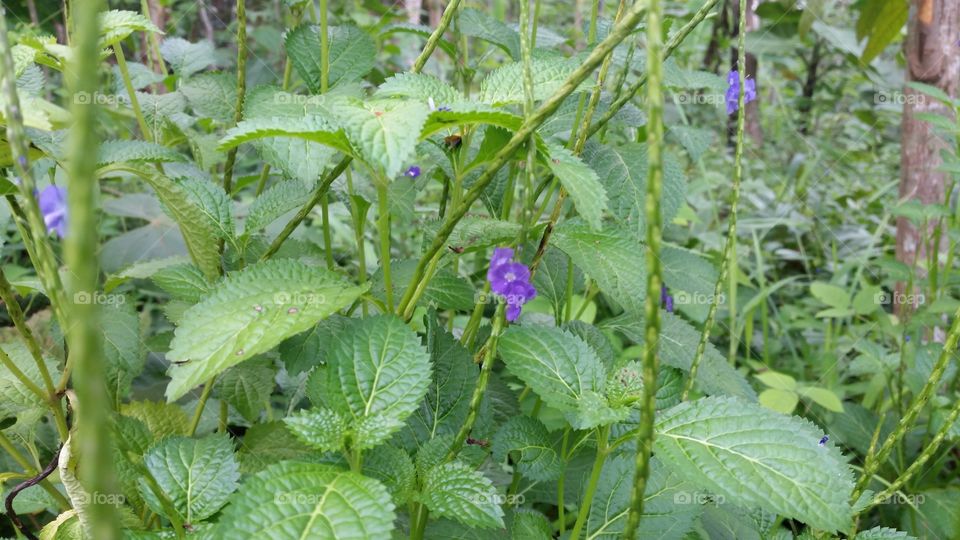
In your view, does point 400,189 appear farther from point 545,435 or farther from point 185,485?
point 185,485

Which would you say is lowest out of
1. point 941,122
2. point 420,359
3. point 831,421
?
point 831,421

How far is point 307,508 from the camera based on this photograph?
0.64m

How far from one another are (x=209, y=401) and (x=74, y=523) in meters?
0.54

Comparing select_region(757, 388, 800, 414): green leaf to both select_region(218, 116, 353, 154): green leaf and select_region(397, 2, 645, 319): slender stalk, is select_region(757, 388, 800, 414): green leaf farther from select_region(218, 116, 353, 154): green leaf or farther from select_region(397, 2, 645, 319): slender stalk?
select_region(218, 116, 353, 154): green leaf

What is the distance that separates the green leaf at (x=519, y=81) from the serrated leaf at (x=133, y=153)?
15.8 inches

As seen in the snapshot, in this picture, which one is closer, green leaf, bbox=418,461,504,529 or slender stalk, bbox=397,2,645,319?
slender stalk, bbox=397,2,645,319

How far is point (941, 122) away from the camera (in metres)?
1.63

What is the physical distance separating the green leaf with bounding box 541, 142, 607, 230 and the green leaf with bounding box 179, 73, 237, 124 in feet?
2.08

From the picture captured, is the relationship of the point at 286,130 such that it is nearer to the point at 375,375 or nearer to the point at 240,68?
the point at 375,375

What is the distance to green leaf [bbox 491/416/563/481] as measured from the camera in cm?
90

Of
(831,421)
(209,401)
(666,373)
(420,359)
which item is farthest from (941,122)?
(209,401)

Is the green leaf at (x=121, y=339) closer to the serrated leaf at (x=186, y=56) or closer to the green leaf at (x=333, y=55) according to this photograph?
the green leaf at (x=333, y=55)

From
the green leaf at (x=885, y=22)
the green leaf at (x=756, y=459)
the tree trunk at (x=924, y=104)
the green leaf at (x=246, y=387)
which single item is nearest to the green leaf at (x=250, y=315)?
the green leaf at (x=246, y=387)

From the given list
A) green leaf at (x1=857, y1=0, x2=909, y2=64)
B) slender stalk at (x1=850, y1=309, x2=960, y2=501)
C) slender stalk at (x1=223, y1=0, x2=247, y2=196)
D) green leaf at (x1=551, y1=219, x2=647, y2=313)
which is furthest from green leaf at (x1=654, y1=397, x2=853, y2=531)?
green leaf at (x1=857, y1=0, x2=909, y2=64)
